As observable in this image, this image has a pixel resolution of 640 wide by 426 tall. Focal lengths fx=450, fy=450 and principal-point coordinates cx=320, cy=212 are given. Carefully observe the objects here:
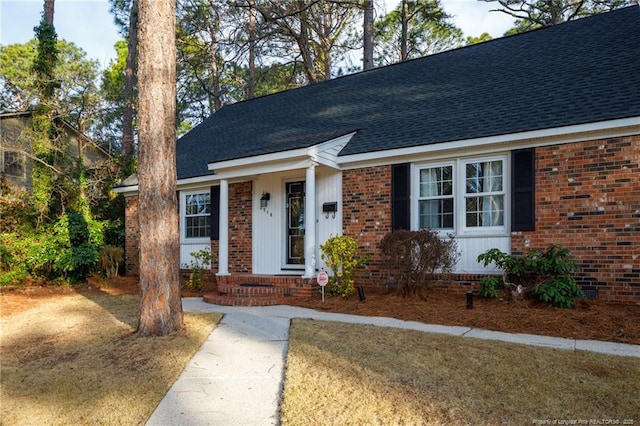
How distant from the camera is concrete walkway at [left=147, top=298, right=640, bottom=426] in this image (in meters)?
3.38

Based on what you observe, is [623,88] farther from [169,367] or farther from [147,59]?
[169,367]

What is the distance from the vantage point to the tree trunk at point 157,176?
540 centimetres

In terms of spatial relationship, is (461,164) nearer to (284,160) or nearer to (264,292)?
(284,160)

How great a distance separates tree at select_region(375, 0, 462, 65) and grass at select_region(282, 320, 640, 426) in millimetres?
19637

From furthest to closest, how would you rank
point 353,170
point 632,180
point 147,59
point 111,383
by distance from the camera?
1. point 353,170
2. point 632,180
3. point 147,59
4. point 111,383

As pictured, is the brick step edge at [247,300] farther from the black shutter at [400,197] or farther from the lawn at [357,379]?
the black shutter at [400,197]

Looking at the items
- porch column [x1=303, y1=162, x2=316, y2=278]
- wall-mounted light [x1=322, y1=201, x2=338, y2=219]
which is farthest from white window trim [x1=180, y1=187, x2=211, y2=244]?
porch column [x1=303, y1=162, x2=316, y2=278]

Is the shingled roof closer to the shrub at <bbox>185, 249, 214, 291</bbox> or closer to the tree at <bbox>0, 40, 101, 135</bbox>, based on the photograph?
the shrub at <bbox>185, 249, 214, 291</bbox>

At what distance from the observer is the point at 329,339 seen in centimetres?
502

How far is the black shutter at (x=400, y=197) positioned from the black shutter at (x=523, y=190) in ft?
5.97

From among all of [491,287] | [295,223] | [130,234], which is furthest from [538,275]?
[130,234]

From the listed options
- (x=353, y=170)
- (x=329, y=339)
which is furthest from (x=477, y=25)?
(x=329, y=339)

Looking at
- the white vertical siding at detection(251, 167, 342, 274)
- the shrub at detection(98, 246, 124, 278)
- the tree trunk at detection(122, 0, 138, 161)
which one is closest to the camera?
the white vertical siding at detection(251, 167, 342, 274)

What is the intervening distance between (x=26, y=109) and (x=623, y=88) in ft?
46.6
